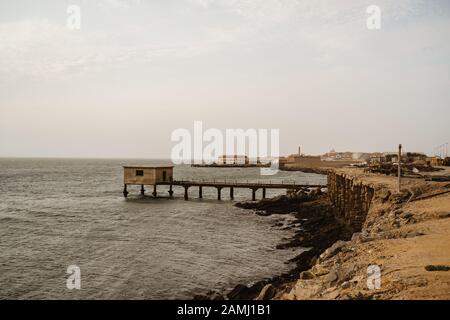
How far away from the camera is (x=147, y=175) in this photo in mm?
51969

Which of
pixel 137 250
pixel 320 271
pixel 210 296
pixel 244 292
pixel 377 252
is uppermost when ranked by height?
pixel 377 252

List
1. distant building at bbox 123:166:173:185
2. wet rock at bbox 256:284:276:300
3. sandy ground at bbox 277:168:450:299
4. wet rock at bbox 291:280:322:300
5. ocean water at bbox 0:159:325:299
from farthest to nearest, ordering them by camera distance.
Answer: distant building at bbox 123:166:173:185
ocean water at bbox 0:159:325:299
wet rock at bbox 256:284:276:300
wet rock at bbox 291:280:322:300
sandy ground at bbox 277:168:450:299

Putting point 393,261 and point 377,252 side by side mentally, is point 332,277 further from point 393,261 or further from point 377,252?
point 377,252

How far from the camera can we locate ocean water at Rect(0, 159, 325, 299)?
705 inches

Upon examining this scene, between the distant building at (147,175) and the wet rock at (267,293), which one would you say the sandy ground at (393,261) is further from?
the distant building at (147,175)

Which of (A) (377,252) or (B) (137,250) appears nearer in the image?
(A) (377,252)

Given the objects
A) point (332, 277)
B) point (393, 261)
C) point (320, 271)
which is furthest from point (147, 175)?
point (393, 261)

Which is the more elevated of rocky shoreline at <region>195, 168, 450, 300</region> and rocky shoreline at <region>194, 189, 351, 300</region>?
rocky shoreline at <region>195, 168, 450, 300</region>

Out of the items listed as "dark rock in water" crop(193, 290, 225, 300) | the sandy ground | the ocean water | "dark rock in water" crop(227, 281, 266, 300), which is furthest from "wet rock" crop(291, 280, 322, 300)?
the ocean water

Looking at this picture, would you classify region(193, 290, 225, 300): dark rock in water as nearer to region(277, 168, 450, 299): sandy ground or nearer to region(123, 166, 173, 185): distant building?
region(277, 168, 450, 299): sandy ground

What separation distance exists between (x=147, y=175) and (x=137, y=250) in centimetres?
2794

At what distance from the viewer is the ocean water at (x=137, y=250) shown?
17.9 m

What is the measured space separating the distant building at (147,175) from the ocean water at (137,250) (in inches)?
293

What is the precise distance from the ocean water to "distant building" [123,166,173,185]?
7454 mm
